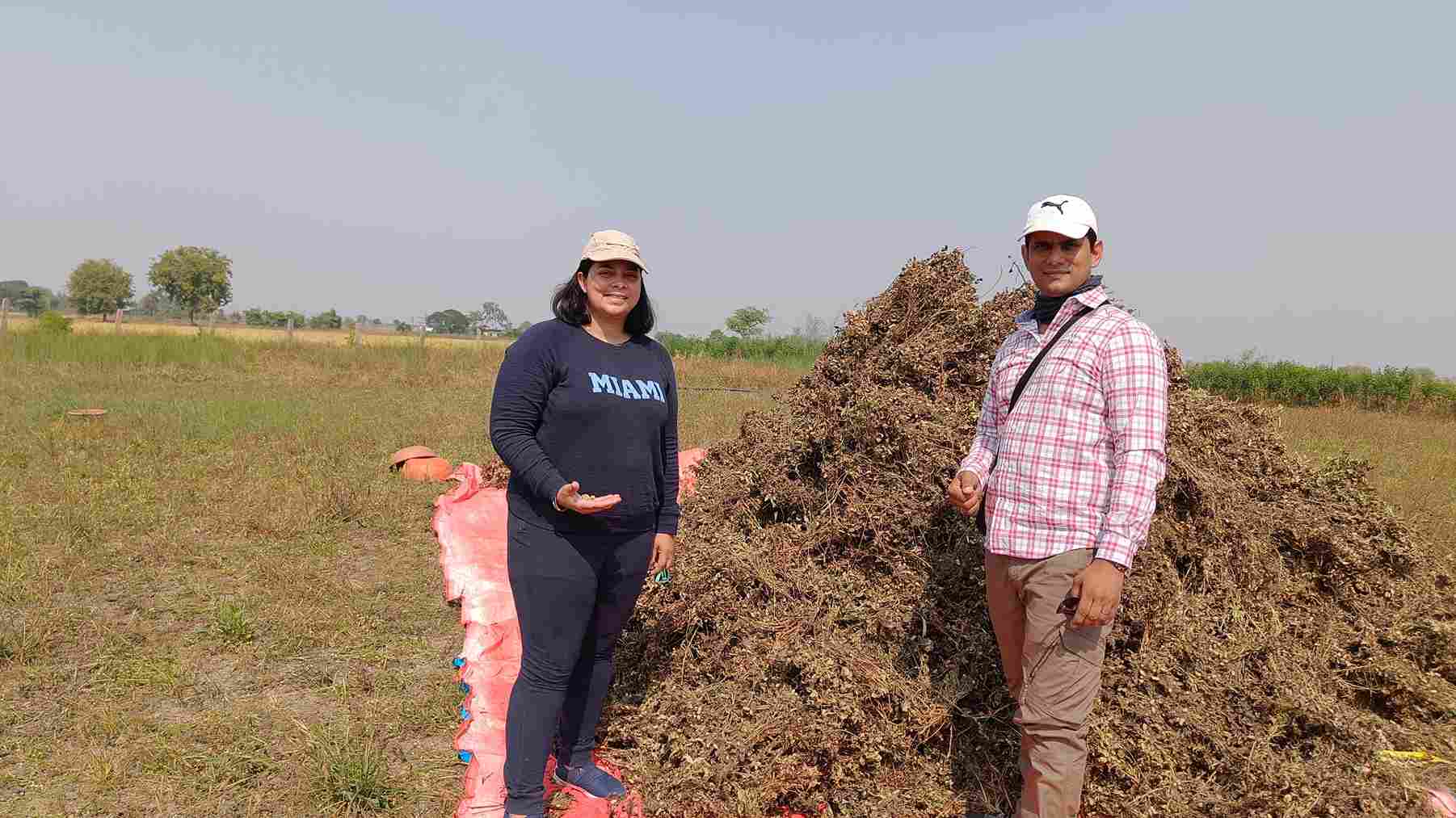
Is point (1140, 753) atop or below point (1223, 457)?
below

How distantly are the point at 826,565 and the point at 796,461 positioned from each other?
0.59m

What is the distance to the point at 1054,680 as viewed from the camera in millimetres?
1922

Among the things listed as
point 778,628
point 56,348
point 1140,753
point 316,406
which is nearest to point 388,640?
point 778,628

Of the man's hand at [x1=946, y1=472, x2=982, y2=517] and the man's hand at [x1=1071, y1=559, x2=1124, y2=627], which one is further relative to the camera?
the man's hand at [x1=946, y1=472, x2=982, y2=517]

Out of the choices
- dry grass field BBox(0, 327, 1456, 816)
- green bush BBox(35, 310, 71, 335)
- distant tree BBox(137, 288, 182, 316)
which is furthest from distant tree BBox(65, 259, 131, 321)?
dry grass field BBox(0, 327, 1456, 816)

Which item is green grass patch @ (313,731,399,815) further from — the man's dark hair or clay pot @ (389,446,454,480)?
clay pot @ (389,446,454,480)

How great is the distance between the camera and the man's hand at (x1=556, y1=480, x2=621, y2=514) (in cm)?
203

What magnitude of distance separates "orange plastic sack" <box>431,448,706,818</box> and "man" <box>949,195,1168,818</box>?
127 centimetres

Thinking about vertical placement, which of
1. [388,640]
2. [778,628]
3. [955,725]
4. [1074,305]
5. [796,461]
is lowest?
[388,640]

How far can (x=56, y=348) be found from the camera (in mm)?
15141

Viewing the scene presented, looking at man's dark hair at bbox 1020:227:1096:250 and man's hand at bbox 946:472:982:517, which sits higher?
man's dark hair at bbox 1020:227:1096:250

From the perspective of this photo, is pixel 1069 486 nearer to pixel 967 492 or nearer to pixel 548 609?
pixel 967 492

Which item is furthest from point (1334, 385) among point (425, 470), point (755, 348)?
point (425, 470)

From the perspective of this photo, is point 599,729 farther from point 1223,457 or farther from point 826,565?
point 1223,457
